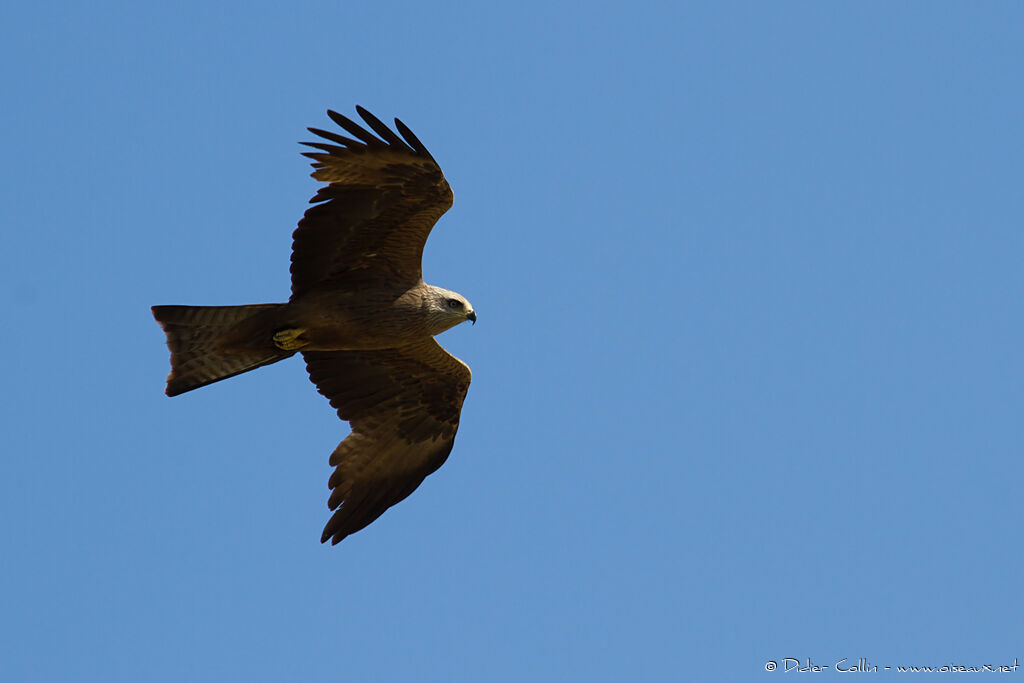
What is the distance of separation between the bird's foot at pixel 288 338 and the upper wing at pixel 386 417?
0.83m

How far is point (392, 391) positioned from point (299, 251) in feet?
7.06

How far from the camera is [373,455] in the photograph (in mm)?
13516

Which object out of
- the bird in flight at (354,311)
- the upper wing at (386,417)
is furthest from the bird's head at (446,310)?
the upper wing at (386,417)

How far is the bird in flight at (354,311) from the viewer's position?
39.0ft

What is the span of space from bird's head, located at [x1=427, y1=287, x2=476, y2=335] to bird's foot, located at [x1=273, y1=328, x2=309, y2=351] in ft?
4.27

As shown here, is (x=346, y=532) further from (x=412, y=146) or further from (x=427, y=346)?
(x=412, y=146)

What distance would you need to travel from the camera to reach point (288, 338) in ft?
40.4

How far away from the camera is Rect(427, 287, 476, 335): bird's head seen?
12516mm

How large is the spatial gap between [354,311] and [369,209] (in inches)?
40.8

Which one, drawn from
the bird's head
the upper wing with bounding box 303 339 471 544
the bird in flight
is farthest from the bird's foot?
the bird's head

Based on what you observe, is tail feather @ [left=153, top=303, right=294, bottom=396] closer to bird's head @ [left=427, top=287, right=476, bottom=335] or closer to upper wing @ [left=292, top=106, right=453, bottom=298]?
upper wing @ [left=292, top=106, right=453, bottom=298]

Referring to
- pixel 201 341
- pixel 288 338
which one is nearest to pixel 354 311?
pixel 288 338

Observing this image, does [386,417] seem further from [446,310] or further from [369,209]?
[369,209]

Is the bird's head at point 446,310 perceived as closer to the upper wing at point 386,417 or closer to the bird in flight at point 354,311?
the bird in flight at point 354,311
